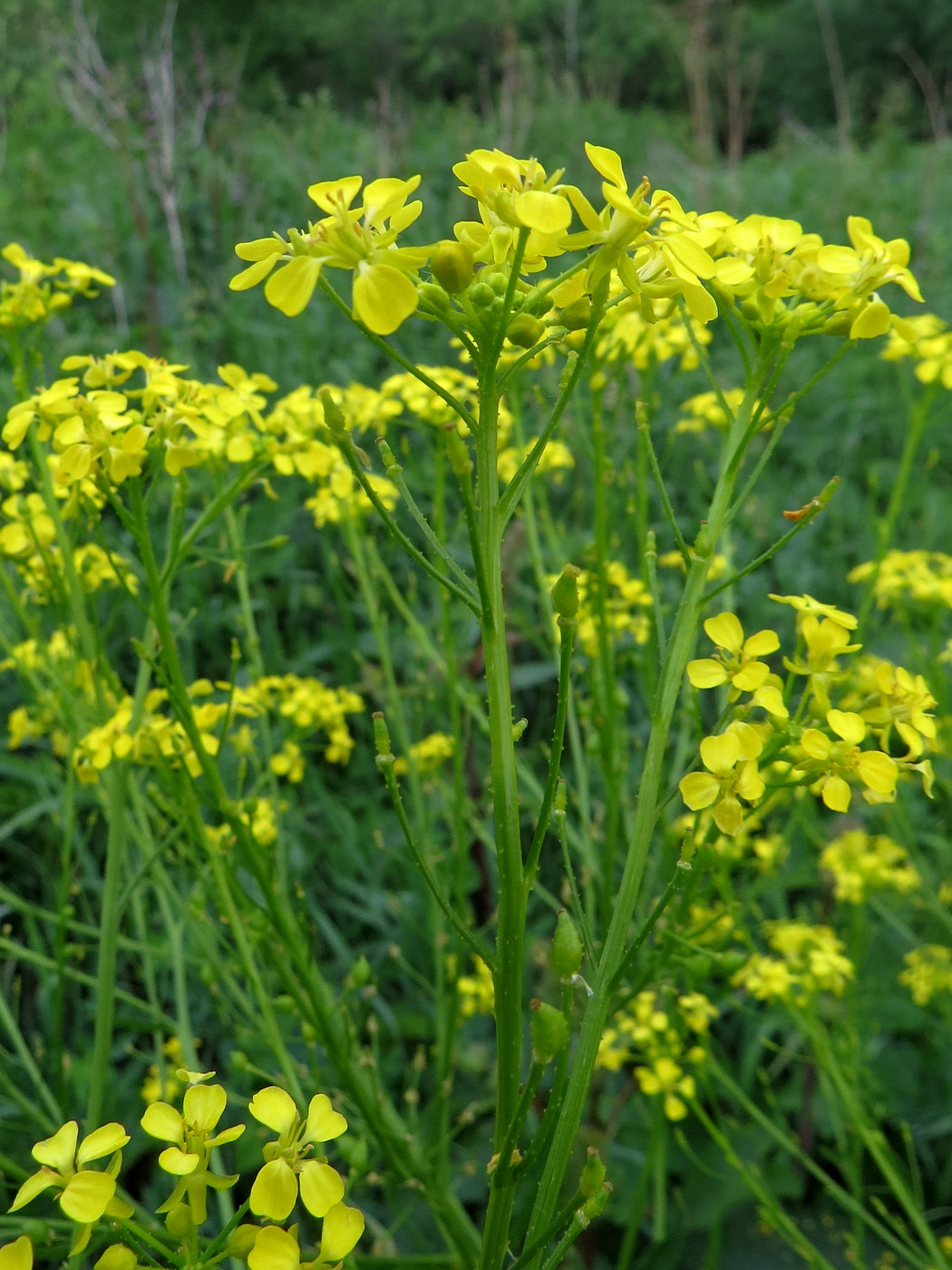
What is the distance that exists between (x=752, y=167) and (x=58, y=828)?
7.67 metres

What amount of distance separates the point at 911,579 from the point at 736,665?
1.31 metres

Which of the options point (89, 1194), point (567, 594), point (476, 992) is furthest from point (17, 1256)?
point (476, 992)

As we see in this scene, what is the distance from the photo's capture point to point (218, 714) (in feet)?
4.82

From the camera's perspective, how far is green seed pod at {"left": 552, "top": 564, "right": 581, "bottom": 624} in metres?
0.75

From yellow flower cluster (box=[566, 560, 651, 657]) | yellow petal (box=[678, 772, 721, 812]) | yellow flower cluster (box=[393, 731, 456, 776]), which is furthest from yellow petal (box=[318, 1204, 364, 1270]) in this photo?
yellow flower cluster (box=[393, 731, 456, 776])

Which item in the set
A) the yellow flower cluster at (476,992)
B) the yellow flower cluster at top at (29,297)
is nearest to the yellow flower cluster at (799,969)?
the yellow flower cluster at (476,992)

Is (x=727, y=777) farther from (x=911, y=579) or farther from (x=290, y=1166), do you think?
(x=911, y=579)

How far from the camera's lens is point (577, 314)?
2.44ft

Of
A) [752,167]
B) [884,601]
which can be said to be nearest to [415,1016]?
[884,601]

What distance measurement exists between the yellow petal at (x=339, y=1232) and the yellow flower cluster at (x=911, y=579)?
1.47 meters

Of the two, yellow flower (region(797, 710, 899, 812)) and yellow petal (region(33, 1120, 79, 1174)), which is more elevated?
yellow flower (region(797, 710, 899, 812))

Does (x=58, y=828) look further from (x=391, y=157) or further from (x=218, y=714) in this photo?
(x=391, y=157)

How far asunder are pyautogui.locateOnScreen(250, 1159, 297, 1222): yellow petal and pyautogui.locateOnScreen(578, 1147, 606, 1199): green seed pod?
0.68 ft

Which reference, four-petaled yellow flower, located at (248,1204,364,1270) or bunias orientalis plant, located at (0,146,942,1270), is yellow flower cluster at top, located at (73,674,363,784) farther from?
four-petaled yellow flower, located at (248,1204,364,1270)
